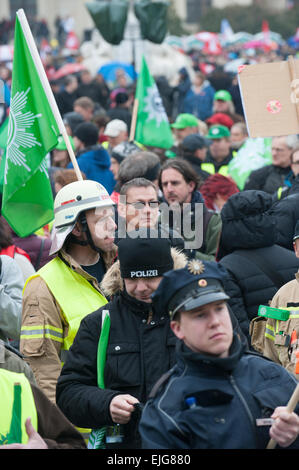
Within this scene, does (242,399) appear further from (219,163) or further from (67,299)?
(219,163)

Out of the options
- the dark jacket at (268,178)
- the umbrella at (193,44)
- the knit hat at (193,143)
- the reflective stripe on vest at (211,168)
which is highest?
the umbrella at (193,44)

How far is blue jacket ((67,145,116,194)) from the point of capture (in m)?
8.62

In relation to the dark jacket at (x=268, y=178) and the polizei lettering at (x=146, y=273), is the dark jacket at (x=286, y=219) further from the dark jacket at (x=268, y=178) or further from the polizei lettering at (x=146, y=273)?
the polizei lettering at (x=146, y=273)

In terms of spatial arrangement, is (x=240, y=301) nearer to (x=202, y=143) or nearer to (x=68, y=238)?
(x=68, y=238)

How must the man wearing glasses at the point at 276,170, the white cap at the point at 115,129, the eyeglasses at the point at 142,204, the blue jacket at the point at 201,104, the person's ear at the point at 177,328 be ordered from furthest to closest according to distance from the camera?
the blue jacket at the point at 201,104, the white cap at the point at 115,129, the man wearing glasses at the point at 276,170, the eyeglasses at the point at 142,204, the person's ear at the point at 177,328

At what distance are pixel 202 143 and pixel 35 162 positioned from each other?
3.99 metres

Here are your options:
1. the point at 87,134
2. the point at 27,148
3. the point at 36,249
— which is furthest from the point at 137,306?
the point at 87,134

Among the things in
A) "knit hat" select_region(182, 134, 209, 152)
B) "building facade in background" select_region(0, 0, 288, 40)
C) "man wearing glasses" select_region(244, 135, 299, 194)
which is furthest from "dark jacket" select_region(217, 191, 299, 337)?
"building facade in background" select_region(0, 0, 288, 40)

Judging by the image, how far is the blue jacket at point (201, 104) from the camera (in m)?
16.5

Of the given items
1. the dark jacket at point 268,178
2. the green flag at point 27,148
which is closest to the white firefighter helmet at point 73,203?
the green flag at point 27,148

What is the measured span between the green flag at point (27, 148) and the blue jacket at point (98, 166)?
3.12 m

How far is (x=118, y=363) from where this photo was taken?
3719 mm

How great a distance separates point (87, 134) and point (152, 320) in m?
6.00

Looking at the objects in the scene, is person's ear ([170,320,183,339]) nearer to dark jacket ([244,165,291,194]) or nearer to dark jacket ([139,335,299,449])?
dark jacket ([139,335,299,449])
